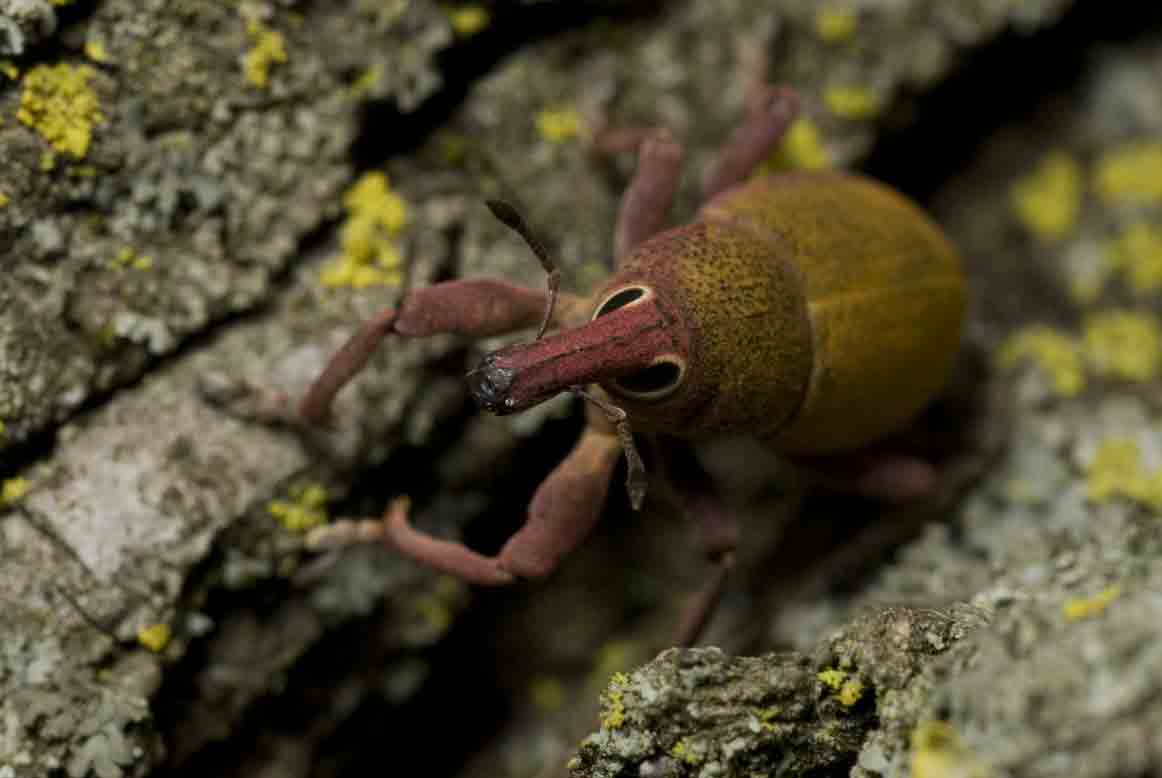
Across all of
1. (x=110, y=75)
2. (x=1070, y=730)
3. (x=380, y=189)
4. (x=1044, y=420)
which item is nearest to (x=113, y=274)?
(x=110, y=75)

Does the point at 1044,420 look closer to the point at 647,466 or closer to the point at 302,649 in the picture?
the point at 647,466

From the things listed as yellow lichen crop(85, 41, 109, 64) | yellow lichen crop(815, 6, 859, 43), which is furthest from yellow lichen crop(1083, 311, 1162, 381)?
yellow lichen crop(85, 41, 109, 64)

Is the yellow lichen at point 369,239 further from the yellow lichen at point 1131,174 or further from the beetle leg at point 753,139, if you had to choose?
the yellow lichen at point 1131,174

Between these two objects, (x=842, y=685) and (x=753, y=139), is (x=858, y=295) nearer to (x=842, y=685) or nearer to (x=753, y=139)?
(x=753, y=139)

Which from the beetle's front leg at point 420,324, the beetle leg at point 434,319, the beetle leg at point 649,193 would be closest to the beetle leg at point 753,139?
the beetle leg at point 649,193

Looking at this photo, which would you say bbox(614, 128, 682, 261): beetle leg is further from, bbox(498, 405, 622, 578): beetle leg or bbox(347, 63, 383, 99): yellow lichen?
bbox(347, 63, 383, 99): yellow lichen

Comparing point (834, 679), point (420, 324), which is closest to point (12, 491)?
point (420, 324)
